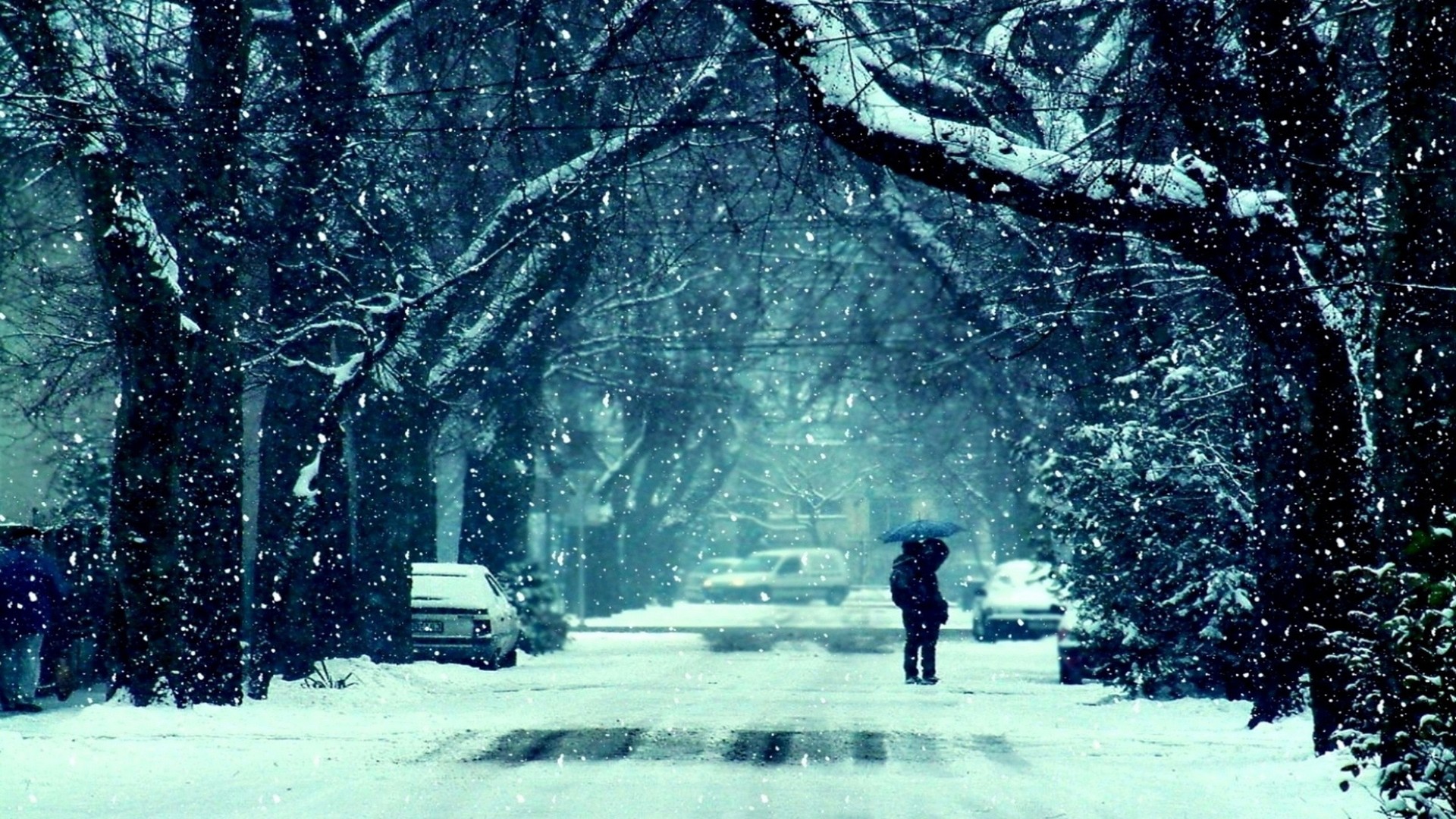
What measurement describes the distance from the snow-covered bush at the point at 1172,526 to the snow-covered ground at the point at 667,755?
53 cm

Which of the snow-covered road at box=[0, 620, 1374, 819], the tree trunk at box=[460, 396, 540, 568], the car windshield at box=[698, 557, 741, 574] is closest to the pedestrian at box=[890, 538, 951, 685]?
the snow-covered road at box=[0, 620, 1374, 819]

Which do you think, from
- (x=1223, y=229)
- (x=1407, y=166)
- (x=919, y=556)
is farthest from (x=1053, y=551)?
(x=1407, y=166)

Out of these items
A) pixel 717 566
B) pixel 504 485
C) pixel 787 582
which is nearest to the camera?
pixel 504 485

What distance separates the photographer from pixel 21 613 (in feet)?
54.9

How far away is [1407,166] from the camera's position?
1057 centimetres

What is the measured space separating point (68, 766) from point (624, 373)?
983 inches

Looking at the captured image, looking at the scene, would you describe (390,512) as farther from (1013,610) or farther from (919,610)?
A: (1013,610)

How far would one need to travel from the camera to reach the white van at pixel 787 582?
60.1 meters

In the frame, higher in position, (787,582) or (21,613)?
(787,582)

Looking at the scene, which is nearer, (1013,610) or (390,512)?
(390,512)

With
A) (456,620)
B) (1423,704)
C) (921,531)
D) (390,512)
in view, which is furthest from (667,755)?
(456,620)

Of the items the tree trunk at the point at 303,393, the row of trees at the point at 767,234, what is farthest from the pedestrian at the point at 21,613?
the tree trunk at the point at 303,393

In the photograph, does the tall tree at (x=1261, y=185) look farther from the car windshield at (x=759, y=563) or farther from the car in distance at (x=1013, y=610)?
the car windshield at (x=759, y=563)

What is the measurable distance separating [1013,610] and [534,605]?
33.2 feet
